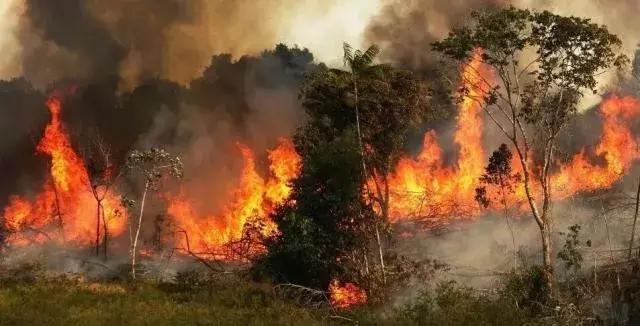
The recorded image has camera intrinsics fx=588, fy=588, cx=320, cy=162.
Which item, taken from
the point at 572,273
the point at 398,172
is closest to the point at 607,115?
the point at 398,172

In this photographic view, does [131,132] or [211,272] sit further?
[131,132]

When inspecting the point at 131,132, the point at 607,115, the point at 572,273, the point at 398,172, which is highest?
the point at 131,132

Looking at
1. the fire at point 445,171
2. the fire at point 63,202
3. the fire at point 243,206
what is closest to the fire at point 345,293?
the fire at point 445,171

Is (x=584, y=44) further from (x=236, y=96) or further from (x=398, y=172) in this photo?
(x=236, y=96)

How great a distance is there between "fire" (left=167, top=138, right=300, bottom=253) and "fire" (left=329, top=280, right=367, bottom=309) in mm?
24286

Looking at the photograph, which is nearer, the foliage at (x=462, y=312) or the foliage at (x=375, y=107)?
the foliage at (x=462, y=312)

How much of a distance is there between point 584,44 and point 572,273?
1225cm

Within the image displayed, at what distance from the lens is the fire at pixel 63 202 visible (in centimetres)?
6550

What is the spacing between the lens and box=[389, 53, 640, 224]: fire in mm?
51719

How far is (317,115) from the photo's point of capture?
123ft

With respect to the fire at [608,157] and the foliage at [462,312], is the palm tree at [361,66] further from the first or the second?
the fire at [608,157]

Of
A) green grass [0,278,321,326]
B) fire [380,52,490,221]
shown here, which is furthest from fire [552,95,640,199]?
green grass [0,278,321,326]

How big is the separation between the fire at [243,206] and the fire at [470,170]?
1129 cm

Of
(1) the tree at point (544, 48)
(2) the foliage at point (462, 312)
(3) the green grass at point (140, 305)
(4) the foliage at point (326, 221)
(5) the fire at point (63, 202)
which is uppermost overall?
(5) the fire at point (63, 202)
